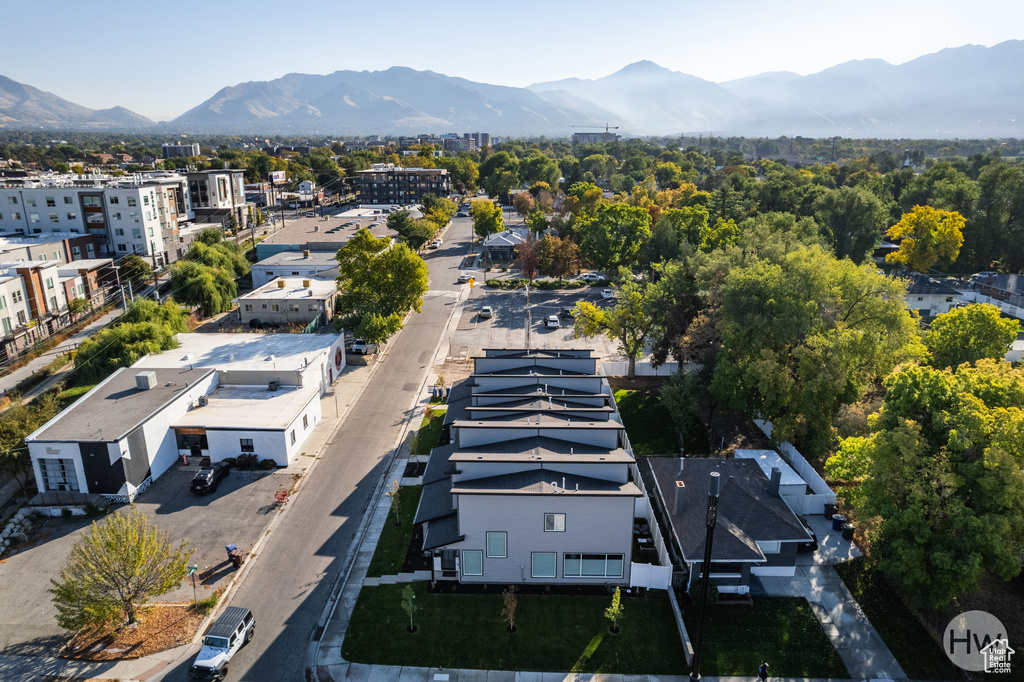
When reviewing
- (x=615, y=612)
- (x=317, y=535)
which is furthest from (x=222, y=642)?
(x=615, y=612)

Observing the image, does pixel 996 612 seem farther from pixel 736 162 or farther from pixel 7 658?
pixel 736 162

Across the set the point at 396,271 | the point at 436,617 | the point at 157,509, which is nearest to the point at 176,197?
the point at 396,271

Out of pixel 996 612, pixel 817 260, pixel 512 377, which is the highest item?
pixel 817 260

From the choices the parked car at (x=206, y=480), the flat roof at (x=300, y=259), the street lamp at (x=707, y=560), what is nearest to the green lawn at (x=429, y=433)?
the parked car at (x=206, y=480)

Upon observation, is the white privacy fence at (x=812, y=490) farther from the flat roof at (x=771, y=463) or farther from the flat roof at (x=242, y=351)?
the flat roof at (x=242, y=351)

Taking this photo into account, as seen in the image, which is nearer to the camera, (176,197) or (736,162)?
(176,197)

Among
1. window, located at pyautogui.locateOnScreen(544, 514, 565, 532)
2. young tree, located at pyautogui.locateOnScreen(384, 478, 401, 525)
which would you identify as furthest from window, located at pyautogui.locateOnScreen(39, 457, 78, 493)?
window, located at pyautogui.locateOnScreen(544, 514, 565, 532)

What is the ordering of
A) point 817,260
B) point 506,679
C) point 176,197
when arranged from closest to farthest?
point 506,679, point 817,260, point 176,197
